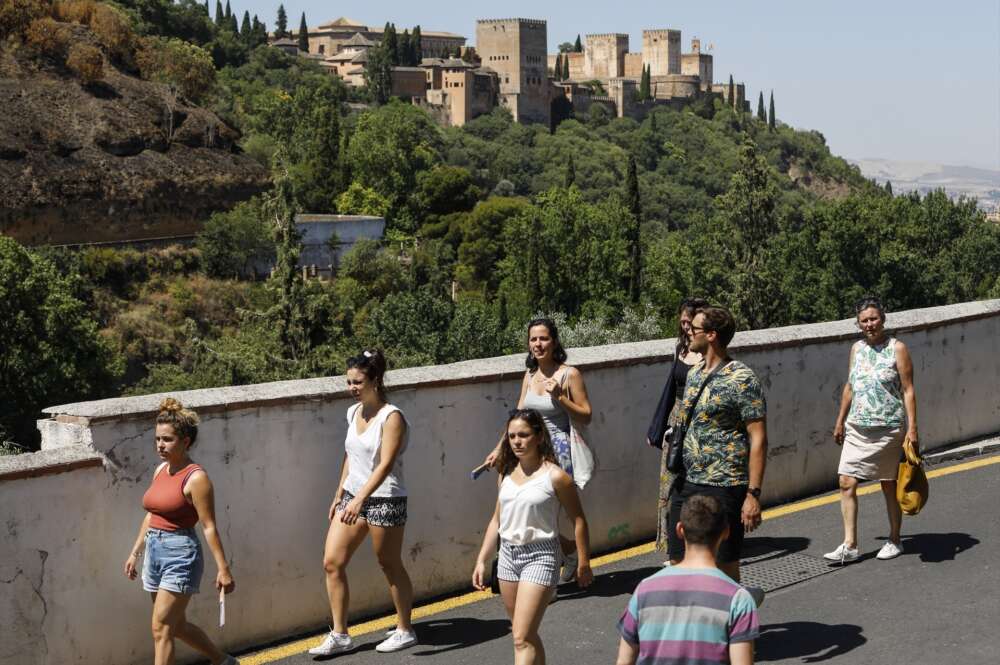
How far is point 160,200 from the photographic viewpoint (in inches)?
3327

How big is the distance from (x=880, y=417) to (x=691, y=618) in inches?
183

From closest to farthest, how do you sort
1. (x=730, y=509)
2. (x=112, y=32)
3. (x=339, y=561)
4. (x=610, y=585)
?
(x=730, y=509) < (x=339, y=561) < (x=610, y=585) < (x=112, y=32)

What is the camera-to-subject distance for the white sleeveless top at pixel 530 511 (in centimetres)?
605

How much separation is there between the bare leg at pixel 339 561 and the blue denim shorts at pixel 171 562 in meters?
0.89

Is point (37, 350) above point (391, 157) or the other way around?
the other way around

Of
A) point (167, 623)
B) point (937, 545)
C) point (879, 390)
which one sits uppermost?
point (879, 390)

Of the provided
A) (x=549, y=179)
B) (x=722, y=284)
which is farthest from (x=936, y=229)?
(x=549, y=179)

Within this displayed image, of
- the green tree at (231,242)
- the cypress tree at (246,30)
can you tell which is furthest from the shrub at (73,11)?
the cypress tree at (246,30)

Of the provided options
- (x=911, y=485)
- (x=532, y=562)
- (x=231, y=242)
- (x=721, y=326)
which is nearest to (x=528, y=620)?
(x=532, y=562)

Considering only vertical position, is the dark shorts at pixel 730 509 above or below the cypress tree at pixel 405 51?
below

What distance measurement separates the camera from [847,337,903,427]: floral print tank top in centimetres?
870

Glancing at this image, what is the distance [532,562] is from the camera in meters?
6.05

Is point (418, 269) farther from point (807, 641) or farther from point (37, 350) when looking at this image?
point (807, 641)

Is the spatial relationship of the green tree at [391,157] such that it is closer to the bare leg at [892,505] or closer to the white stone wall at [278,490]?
the white stone wall at [278,490]
